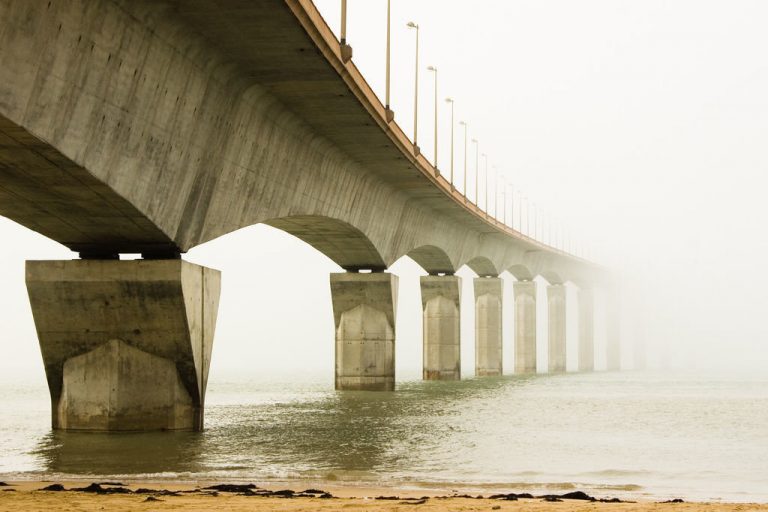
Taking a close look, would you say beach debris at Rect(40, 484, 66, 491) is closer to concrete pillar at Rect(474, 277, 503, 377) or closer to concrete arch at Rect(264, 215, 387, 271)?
concrete arch at Rect(264, 215, 387, 271)

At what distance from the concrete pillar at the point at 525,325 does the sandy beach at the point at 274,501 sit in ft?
219

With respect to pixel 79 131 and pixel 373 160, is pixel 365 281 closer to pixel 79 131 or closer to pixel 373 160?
pixel 373 160

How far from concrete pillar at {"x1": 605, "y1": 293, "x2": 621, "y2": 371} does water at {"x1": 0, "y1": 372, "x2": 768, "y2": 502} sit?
8187 centimetres

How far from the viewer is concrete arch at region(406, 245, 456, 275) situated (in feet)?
169

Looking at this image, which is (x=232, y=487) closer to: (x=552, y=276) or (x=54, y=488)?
(x=54, y=488)

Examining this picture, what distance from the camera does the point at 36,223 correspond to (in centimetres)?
2138

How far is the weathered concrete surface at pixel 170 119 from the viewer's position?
15.1m

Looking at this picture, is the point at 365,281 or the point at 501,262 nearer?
the point at 365,281

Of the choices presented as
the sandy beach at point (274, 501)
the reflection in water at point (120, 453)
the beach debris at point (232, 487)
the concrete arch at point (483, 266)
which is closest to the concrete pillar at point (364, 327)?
the concrete arch at point (483, 266)

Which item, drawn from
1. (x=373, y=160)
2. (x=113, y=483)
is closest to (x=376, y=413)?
(x=373, y=160)

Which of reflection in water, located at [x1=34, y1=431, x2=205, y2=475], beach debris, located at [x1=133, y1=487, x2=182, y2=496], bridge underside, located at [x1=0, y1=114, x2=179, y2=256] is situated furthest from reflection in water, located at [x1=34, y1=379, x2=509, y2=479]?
bridge underside, located at [x1=0, y1=114, x2=179, y2=256]

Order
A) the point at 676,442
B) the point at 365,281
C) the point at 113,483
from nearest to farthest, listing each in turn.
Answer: the point at 113,483 < the point at 676,442 < the point at 365,281

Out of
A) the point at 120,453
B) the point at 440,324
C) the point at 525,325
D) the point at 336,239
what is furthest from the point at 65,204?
the point at 525,325

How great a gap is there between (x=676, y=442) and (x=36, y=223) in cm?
1455
